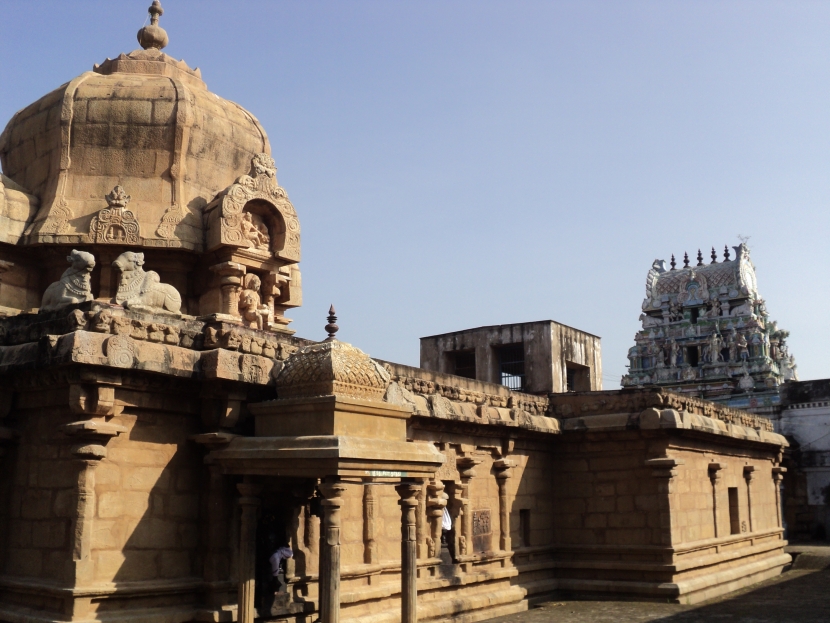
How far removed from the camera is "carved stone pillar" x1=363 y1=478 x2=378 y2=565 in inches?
429

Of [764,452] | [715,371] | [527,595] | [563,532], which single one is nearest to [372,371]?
[527,595]

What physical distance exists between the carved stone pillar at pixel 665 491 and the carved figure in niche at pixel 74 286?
9.36 metres

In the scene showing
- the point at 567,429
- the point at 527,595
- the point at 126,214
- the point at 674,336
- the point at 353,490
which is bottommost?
the point at 527,595

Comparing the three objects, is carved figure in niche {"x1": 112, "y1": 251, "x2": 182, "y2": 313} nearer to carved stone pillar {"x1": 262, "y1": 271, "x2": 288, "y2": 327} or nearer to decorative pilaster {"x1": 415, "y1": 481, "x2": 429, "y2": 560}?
carved stone pillar {"x1": 262, "y1": 271, "x2": 288, "y2": 327}

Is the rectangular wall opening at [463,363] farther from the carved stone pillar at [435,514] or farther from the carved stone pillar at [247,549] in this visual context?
the carved stone pillar at [247,549]

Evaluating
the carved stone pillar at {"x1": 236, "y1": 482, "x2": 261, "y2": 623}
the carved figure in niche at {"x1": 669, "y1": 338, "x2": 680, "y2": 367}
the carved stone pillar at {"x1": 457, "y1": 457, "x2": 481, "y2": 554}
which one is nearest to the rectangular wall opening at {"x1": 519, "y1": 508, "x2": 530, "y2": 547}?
the carved stone pillar at {"x1": 457, "y1": 457, "x2": 481, "y2": 554}

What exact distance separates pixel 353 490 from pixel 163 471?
282 centimetres

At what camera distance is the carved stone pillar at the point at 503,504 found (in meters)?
14.0

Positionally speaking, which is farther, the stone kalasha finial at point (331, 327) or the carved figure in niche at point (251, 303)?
the carved figure in niche at point (251, 303)

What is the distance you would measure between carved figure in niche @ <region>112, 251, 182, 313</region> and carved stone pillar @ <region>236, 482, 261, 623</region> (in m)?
3.53

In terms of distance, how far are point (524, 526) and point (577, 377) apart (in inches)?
429

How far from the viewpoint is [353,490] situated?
36.0ft

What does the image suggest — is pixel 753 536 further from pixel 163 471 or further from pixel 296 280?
pixel 163 471

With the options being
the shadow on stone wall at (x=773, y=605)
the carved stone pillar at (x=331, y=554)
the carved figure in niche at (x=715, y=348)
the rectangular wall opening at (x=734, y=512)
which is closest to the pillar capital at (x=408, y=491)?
the carved stone pillar at (x=331, y=554)
